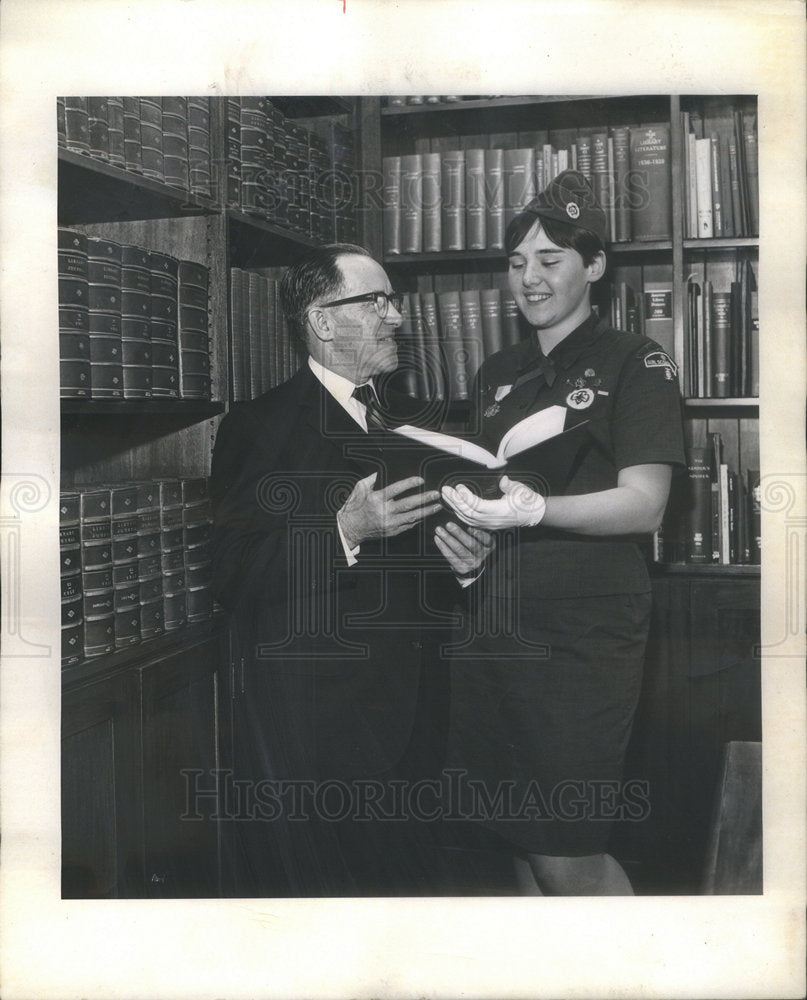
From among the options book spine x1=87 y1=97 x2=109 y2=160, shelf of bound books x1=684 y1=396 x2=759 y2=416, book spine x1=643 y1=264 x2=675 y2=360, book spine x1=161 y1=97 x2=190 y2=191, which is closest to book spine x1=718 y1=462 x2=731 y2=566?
shelf of bound books x1=684 y1=396 x2=759 y2=416

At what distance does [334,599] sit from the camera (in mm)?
1498

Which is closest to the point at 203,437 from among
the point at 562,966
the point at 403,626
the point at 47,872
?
the point at 403,626

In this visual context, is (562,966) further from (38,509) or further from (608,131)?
(608,131)

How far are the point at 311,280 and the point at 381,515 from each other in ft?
1.49

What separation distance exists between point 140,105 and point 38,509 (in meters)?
0.71

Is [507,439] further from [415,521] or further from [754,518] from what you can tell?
[754,518]

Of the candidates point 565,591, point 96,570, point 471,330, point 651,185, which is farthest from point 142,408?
point 651,185

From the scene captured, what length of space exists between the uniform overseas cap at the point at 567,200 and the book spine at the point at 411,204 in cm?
20

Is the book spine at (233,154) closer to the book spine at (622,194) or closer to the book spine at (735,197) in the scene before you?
the book spine at (622,194)

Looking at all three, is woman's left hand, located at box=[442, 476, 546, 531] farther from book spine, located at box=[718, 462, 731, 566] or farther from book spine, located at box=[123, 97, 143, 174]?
book spine, located at box=[123, 97, 143, 174]

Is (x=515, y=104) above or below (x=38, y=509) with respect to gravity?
above

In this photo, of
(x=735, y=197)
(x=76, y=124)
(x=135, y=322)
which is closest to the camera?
(x=76, y=124)

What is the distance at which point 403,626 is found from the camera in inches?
59.6

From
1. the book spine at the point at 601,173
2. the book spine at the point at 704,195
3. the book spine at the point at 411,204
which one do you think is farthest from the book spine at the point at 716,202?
the book spine at the point at 411,204
